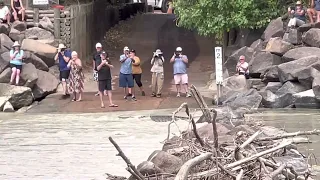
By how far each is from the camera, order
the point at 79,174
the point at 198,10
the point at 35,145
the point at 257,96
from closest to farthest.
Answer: the point at 79,174 → the point at 35,145 → the point at 257,96 → the point at 198,10

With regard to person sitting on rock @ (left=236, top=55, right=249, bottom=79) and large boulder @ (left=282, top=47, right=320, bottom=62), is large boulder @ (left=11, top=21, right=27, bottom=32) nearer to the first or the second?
person sitting on rock @ (left=236, top=55, right=249, bottom=79)

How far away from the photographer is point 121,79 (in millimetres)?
18953

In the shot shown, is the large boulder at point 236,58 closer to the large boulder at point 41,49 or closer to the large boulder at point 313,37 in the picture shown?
the large boulder at point 313,37

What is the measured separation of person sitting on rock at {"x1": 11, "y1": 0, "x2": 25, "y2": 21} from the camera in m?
24.8

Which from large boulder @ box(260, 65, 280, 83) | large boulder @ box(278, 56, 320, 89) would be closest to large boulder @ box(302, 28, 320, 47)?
large boulder @ box(278, 56, 320, 89)

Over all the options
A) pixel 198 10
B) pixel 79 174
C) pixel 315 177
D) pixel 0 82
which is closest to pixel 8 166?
pixel 79 174

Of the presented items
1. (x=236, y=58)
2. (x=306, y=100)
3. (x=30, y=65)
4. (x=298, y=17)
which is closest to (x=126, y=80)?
(x=30, y=65)

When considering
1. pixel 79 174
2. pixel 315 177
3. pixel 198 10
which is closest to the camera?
pixel 315 177

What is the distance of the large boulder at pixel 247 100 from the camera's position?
671 inches

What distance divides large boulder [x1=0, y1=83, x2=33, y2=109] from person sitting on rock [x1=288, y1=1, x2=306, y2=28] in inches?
347

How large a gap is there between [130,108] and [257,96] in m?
3.52

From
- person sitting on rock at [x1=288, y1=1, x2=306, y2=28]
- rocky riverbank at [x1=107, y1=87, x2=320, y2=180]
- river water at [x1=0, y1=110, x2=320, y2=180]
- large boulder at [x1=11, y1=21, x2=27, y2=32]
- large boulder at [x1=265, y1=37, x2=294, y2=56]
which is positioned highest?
person sitting on rock at [x1=288, y1=1, x2=306, y2=28]

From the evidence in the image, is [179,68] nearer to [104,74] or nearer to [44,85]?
[104,74]

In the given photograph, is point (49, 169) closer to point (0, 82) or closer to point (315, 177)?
point (315, 177)
